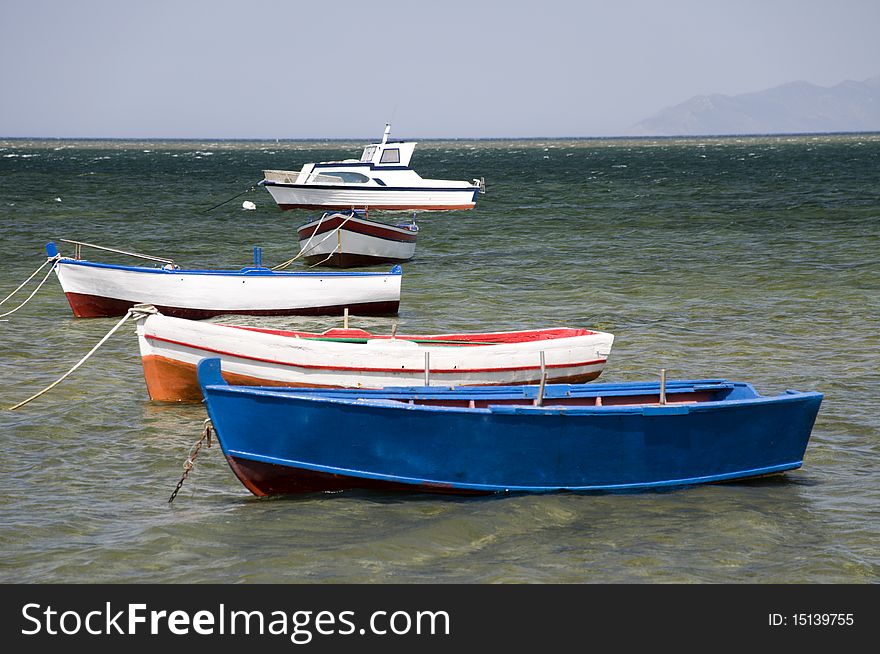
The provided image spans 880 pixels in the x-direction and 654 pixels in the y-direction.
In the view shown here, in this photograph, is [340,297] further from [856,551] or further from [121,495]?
[856,551]

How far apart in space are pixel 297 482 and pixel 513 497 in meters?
A: 2.03

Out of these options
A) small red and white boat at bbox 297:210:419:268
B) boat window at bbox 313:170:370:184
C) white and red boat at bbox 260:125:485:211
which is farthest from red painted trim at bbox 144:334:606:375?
boat window at bbox 313:170:370:184

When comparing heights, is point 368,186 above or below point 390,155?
below

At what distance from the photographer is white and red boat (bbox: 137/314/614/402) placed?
12859 mm

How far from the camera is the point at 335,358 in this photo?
12.9 meters

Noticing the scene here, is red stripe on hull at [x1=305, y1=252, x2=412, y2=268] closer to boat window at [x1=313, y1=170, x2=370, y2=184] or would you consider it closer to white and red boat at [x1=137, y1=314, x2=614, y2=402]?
white and red boat at [x1=137, y1=314, x2=614, y2=402]

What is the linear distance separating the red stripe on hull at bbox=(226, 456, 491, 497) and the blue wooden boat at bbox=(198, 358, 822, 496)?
0.01m

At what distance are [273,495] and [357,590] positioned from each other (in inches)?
97.9

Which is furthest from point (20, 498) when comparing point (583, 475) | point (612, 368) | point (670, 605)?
point (612, 368)

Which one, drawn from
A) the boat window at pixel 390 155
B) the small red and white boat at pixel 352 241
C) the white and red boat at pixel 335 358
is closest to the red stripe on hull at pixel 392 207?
the boat window at pixel 390 155

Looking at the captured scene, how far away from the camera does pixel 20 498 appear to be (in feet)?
33.2

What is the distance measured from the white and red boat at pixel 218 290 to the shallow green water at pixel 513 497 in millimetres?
424

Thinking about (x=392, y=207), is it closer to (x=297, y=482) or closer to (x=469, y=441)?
(x=297, y=482)

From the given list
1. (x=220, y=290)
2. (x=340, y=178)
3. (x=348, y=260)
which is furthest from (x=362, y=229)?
(x=340, y=178)
